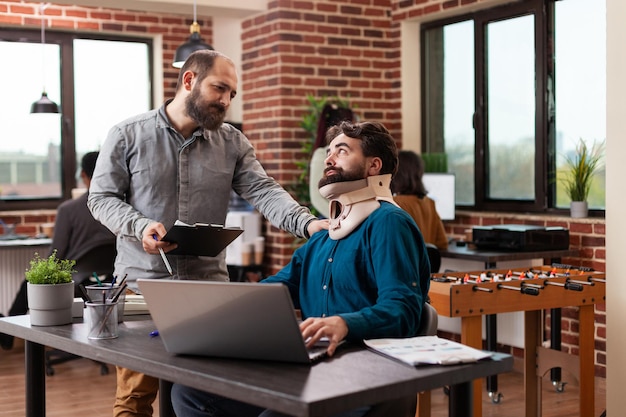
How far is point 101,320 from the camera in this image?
2.45m

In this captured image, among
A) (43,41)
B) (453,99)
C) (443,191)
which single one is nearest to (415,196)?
(443,191)

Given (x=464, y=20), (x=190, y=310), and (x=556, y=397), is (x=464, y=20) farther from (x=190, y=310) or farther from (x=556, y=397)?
(x=190, y=310)

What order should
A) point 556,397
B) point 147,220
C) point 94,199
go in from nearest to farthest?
point 147,220 < point 94,199 < point 556,397

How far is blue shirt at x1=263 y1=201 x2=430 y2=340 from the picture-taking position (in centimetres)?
240

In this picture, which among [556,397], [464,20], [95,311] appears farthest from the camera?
[464,20]

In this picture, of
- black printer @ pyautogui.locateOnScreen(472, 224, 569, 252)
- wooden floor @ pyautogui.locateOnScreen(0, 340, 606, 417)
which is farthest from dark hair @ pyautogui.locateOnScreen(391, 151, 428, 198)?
wooden floor @ pyautogui.locateOnScreen(0, 340, 606, 417)

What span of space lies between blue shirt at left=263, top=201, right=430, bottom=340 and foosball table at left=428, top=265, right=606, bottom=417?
1186 mm

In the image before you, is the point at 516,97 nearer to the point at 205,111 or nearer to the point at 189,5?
the point at 189,5

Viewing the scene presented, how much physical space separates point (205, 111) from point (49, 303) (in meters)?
0.91

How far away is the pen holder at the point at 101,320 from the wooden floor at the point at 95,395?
2394 millimetres

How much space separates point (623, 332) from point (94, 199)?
7.35ft

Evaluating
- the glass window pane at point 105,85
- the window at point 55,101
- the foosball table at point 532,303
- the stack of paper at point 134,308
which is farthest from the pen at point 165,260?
the glass window pane at point 105,85

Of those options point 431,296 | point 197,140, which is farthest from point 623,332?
point 197,140

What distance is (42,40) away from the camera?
731cm
